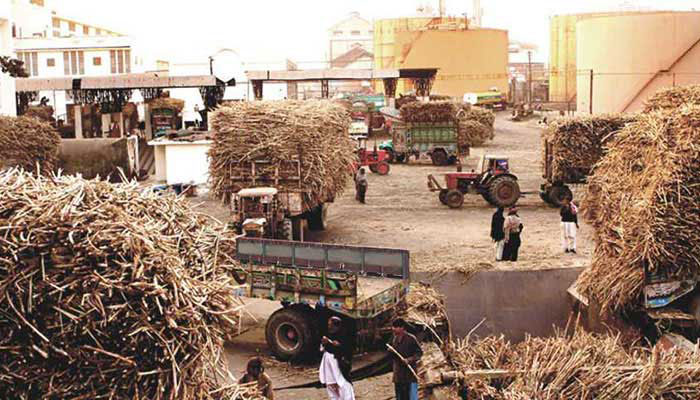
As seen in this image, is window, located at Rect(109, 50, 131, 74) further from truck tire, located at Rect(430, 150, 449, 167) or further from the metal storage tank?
Result: truck tire, located at Rect(430, 150, 449, 167)

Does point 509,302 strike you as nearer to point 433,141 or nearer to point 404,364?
point 404,364

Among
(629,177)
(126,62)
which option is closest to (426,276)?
(629,177)

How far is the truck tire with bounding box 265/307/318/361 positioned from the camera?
12.6 meters

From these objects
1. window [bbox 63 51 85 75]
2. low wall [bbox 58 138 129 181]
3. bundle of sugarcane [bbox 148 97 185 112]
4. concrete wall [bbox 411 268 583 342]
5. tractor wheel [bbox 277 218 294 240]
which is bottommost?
concrete wall [bbox 411 268 583 342]

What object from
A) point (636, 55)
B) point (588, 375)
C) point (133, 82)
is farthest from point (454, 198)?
point (636, 55)

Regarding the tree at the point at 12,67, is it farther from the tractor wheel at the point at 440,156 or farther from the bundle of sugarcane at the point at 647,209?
the bundle of sugarcane at the point at 647,209

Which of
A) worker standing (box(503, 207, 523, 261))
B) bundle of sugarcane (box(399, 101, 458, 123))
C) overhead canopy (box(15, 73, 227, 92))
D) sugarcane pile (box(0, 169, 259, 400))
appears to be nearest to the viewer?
sugarcane pile (box(0, 169, 259, 400))

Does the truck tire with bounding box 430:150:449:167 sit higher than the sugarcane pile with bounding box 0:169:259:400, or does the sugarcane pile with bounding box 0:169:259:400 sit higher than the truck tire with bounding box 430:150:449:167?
the sugarcane pile with bounding box 0:169:259:400

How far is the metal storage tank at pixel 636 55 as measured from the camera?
41.8 metres

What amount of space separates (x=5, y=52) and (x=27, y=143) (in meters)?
7.90

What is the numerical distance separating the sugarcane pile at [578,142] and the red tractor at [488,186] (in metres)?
1.28

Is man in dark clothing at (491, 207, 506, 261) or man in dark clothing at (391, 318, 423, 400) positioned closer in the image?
man in dark clothing at (391, 318, 423, 400)

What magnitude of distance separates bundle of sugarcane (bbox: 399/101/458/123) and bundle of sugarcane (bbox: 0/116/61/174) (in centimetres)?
1425

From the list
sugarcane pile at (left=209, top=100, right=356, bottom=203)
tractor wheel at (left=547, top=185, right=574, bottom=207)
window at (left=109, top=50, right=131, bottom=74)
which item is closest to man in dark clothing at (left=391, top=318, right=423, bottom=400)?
sugarcane pile at (left=209, top=100, right=356, bottom=203)
